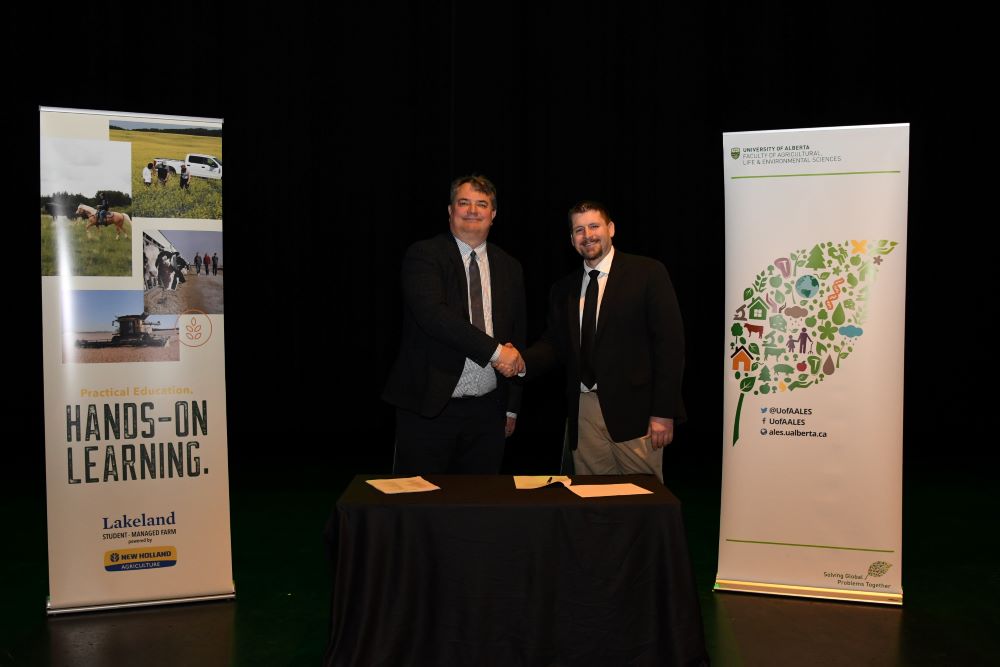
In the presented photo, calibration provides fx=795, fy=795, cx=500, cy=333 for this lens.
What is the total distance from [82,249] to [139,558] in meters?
1.21

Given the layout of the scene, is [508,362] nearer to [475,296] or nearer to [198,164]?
[475,296]

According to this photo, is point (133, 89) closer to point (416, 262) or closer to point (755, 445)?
point (416, 262)

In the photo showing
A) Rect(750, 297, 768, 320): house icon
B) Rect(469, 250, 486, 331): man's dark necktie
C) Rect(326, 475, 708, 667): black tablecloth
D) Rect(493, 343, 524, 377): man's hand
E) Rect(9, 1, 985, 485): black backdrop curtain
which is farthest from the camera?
Rect(9, 1, 985, 485): black backdrop curtain

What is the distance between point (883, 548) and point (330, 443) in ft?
15.6

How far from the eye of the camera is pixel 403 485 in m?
2.46

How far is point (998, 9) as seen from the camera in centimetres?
648

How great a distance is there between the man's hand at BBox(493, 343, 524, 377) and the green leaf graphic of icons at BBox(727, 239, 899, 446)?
95 cm

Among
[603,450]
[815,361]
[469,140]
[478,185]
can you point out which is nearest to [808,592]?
[815,361]

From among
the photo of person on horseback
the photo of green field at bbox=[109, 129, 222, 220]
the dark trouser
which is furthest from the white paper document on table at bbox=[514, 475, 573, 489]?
the photo of person on horseback

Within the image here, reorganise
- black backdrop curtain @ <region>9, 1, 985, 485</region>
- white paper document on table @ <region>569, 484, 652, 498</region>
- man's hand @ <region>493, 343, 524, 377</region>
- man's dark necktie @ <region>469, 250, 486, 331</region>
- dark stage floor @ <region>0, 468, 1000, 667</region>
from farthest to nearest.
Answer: black backdrop curtain @ <region>9, 1, 985, 485</region>, man's dark necktie @ <region>469, 250, 486, 331</region>, man's hand @ <region>493, 343, 524, 377</region>, dark stage floor @ <region>0, 468, 1000, 667</region>, white paper document on table @ <region>569, 484, 652, 498</region>

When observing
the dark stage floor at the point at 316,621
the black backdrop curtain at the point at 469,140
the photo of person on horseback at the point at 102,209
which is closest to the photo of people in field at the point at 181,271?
the photo of person on horseback at the point at 102,209

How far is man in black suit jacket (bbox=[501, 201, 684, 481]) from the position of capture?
2951 mm

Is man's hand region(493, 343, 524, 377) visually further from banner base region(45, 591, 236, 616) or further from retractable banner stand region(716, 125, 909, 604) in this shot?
banner base region(45, 591, 236, 616)

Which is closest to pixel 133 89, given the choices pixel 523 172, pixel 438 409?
pixel 523 172
